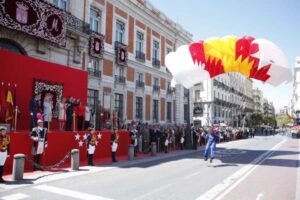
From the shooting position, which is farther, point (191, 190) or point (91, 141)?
point (91, 141)

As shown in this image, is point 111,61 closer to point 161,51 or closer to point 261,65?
point 161,51

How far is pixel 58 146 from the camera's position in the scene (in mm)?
14125

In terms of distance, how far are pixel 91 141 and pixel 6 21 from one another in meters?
7.31

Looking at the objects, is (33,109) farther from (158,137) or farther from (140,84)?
(140,84)

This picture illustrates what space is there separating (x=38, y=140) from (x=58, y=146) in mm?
1648

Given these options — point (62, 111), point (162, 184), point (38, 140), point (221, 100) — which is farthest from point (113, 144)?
point (221, 100)

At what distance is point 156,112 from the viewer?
3231 centimetres

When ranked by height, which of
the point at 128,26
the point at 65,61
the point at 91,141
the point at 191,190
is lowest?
the point at 191,190

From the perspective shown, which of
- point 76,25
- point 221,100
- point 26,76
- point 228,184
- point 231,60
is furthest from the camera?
point 221,100

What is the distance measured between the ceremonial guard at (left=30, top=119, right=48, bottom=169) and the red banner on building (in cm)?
610

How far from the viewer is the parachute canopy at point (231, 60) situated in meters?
15.0

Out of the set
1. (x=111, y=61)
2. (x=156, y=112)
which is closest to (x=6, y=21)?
(x=111, y=61)

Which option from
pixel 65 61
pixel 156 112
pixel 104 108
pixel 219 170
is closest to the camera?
pixel 219 170

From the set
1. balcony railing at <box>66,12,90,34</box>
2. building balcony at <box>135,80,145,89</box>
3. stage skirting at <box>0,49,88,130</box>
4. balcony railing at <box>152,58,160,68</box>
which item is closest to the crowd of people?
stage skirting at <box>0,49,88,130</box>
